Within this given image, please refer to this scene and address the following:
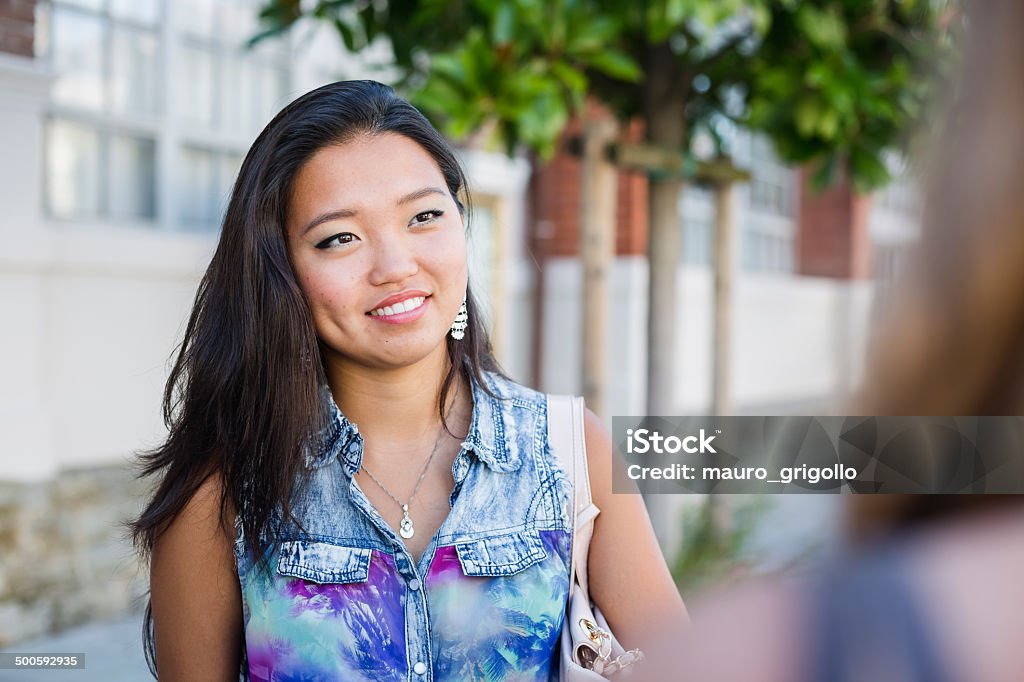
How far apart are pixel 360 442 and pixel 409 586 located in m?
0.28

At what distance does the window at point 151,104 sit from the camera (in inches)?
187

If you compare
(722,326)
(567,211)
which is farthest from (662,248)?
(567,211)

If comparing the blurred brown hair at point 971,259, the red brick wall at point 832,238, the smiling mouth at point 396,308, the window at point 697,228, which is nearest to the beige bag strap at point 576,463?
the smiling mouth at point 396,308

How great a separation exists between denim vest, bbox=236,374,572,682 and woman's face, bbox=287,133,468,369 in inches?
7.1

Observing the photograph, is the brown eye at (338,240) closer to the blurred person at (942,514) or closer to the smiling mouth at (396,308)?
the smiling mouth at (396,308)

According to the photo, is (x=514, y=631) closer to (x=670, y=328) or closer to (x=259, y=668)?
→ (x=259, y=668)

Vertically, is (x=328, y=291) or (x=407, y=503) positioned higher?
(x=328, y=291)

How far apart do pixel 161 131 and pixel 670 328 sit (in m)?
2.93

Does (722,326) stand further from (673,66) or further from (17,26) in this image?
(17,26)

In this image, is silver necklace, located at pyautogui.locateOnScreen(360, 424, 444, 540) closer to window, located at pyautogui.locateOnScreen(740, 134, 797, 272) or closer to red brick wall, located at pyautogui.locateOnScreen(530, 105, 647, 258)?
red brick wall, located at pyautogui.locateOnScreen(530, 105, 647, 258)

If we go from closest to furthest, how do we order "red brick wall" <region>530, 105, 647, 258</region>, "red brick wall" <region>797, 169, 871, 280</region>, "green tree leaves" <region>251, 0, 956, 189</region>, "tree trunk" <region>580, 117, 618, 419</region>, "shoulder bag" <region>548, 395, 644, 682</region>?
"shoulder bag" <region>548, 395, 644, 682</region>
"green tree leaves" <region>251, 0, 956, 189</region>
"tree trunk" <region>580, 117, 618, 419</region>
"red brick wall" <region>530, 105, 647, 258</region>
"red brick wall" <region>797, 169, 871, 280</region>

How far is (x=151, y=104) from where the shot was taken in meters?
5.19

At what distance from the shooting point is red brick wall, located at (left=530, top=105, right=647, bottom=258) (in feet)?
24.6

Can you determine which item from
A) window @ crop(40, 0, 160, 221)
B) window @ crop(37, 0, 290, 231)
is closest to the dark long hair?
window @ crop(37, 0, 290, 231)
